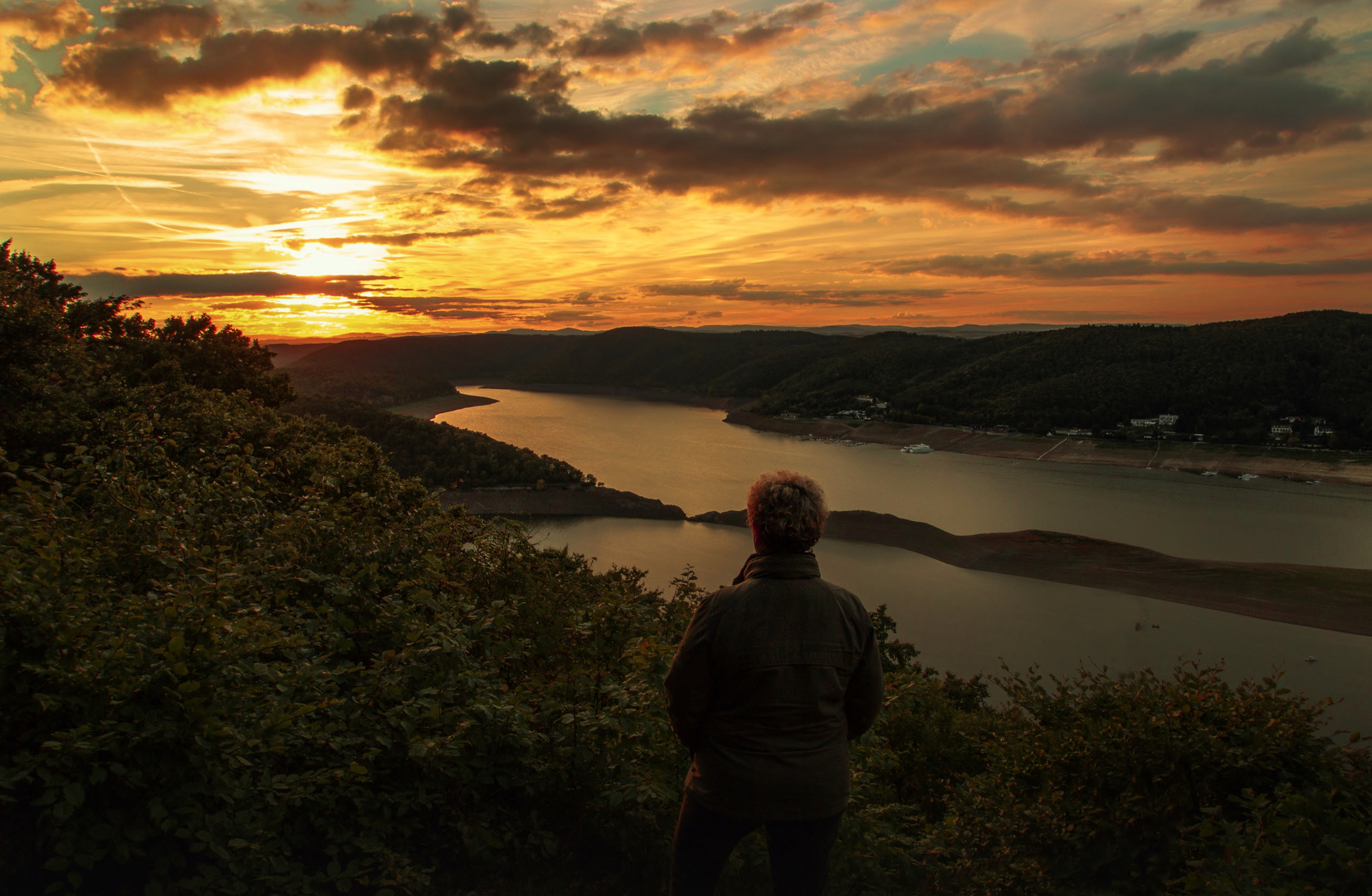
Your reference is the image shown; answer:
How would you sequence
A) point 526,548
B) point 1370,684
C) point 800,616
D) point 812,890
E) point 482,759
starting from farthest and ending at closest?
point 1370,684
point 526,548
point 482,759
point 812,890
point 800,616

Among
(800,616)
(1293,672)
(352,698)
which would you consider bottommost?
(1293,672)

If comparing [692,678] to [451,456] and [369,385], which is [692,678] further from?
[369,385]

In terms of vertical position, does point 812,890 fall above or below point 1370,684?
above

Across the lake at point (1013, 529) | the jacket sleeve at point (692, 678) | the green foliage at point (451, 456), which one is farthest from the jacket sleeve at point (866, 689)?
the green foliage at point (451, 456)

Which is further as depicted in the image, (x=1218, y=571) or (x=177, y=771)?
(x=1218, y=571)

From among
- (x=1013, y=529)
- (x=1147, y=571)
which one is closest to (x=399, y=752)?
(x=1147, y=571)

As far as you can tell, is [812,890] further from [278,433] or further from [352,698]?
[278,433]

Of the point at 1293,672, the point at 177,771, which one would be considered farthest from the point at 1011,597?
the point at 177,771
